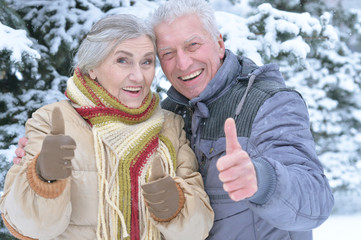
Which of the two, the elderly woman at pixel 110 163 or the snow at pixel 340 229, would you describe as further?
the snow at pixel 340 229

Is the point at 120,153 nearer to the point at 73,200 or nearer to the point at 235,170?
the point at 73,200

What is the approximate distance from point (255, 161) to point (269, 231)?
66 centimetres

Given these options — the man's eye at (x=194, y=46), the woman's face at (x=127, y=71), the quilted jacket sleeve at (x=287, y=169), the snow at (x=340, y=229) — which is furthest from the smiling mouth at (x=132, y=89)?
the snow at (x=340, y=229)

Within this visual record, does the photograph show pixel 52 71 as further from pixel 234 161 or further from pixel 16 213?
pixel 234 161

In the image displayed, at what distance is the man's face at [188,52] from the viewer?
2.57 metres

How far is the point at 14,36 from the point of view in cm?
296

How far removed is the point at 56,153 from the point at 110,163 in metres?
0.56

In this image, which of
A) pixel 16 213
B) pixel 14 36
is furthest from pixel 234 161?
pixel 14 36

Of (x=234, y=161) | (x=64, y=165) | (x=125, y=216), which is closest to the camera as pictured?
(x=234, y=161)

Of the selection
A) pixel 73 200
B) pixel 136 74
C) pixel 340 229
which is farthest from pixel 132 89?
pixel 340 229

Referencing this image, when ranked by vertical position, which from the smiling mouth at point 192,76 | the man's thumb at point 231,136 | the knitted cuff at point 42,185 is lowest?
the knitted cuff at point 42,185

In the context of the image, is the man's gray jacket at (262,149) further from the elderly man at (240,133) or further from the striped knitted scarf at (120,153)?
the striped knitted scarf at (120,153)

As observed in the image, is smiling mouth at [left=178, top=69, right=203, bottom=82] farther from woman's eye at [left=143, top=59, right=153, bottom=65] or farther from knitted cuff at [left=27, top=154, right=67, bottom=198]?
knitted cuff at [left=27, top=154, right=67, bottom=198]

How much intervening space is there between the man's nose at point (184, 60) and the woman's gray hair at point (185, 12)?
201 millimetres
